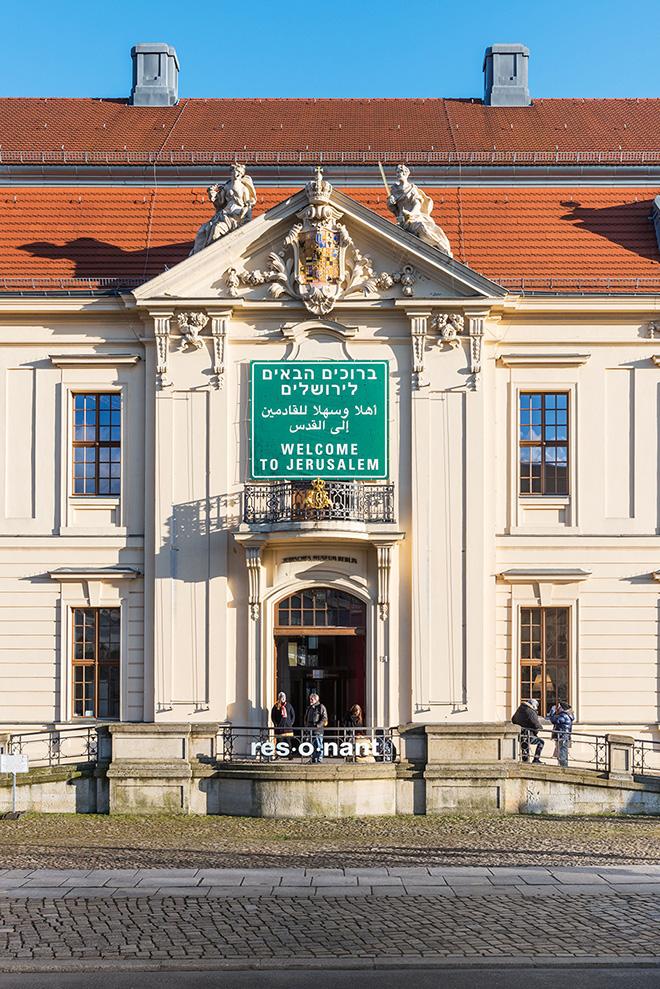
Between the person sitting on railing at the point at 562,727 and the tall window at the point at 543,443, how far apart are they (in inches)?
172

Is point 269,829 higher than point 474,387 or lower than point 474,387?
lower

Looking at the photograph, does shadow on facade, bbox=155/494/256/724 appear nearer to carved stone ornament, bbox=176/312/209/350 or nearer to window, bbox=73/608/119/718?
window, bbox=73/608/119/718

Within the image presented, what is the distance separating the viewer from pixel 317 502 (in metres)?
28.0

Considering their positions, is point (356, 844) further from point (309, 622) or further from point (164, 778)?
point (309, 622)

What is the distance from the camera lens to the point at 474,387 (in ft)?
95.8

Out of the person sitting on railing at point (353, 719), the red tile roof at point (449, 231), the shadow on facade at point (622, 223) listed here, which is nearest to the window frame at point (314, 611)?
Result: the person sitting on railing at point (353, 719)

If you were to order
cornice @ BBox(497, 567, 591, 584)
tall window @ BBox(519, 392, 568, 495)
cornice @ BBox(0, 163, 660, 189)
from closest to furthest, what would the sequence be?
cornice @ BBox(497, 567, 591, 584) < tall window @ BBox(519, 392, 568, 495) < cornice @ BBox(0, 163, 660, 189)

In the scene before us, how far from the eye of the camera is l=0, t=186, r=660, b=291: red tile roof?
30.5 m

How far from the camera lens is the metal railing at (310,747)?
26125 millimetres

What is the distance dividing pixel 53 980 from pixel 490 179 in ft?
74.5

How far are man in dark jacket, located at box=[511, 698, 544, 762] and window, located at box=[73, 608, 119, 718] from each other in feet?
26.2

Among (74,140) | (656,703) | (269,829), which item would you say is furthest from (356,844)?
(74,140)

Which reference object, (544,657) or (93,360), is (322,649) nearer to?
(544,657)

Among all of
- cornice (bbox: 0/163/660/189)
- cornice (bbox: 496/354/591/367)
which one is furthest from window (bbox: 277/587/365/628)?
cornice (bbox: 0/163/660/189)
